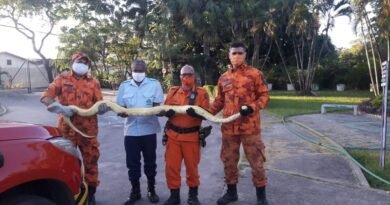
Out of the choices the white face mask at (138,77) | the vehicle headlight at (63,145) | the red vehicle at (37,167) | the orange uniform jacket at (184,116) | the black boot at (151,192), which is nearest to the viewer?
the red vehicle at (37,167)

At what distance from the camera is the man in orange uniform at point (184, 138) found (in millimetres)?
5176

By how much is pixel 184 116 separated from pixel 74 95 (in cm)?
131

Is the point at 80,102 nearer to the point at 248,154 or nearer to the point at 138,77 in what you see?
the point at 138,77

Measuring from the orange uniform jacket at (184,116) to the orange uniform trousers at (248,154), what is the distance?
1.43 ft

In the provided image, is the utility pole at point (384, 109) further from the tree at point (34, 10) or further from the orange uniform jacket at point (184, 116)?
the tree at point (34, 10)

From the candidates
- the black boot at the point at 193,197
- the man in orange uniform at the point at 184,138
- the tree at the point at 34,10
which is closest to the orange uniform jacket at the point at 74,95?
the man in orange uniform at the point at 184,138

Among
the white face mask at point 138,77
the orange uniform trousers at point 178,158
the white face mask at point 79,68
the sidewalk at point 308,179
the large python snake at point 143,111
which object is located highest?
the white face mask at point 79,68

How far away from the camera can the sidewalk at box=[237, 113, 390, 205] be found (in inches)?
220

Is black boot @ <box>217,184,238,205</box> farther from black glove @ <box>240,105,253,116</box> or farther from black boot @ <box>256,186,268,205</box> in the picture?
black glove @ <box>240,105,253,116</box>

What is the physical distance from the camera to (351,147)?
28.7 feet

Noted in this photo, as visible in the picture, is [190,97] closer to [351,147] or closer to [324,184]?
[324,184]

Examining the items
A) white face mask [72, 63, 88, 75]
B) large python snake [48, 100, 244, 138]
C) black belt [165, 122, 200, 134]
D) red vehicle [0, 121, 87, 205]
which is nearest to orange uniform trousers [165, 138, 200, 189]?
black belt [165, 122, 200, 134]

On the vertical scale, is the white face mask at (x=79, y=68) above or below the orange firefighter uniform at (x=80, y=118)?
above

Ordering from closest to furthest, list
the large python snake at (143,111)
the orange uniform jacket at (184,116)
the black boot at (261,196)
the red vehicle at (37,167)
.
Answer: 1. the red vehicle at (37,167)
2. the large python snake at (143,111)
3. the orange uniform jacket at (184,116)
4. the black boot at (261,196)
